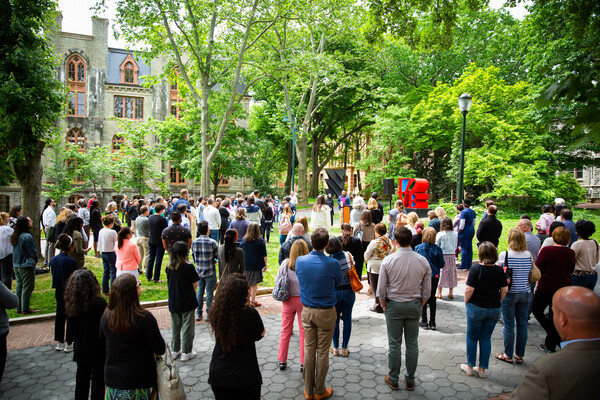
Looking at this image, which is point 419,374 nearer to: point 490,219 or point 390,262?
point 390,262

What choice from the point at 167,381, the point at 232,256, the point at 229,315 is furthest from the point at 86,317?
the point at 232,256

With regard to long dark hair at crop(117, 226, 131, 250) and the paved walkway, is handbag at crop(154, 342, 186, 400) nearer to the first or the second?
the paved walkway

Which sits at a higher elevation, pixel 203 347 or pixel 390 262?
pixel 390 262

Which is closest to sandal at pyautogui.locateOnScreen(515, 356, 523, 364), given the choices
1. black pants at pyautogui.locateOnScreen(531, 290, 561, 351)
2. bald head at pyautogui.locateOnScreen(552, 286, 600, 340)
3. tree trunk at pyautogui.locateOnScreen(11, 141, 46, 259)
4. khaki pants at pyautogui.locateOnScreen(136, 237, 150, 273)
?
black pants at pyautogui.locateOnScreen(531, 290, 561, 351)

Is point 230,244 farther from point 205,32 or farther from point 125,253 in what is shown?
point 205,32

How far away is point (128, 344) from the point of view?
131 inches

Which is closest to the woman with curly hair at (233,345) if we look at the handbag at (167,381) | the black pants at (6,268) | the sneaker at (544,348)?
the handbag at (167,381)

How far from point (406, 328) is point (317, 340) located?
122 cm

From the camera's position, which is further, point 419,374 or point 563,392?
point 419,374

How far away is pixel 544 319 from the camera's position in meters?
5.96

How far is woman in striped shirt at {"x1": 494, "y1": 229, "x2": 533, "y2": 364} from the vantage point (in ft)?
17.7

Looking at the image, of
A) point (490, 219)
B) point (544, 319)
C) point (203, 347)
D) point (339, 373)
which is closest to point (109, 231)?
point (203, 347)

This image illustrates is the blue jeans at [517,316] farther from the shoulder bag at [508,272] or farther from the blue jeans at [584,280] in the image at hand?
the blue jeans at [584,280]

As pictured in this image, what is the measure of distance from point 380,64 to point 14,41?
86.4 ft
